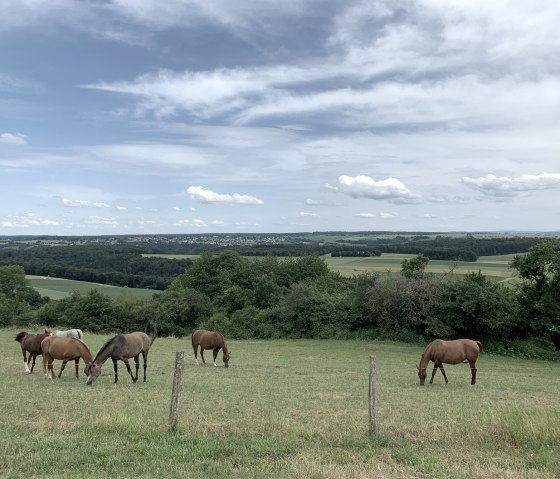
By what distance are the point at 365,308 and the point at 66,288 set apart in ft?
249

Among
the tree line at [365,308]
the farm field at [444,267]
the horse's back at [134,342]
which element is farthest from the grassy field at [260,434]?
the farm field at [444,267]

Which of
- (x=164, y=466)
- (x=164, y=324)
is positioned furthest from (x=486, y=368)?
(x=164, y=324)

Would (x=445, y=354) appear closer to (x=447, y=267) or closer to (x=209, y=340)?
(x=209, y=340)

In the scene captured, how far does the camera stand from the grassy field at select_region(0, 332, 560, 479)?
7152 millimetres

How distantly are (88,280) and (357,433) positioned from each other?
115393 millimetres

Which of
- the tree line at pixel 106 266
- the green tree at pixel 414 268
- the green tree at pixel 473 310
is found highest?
the green tree at pixel 414 268

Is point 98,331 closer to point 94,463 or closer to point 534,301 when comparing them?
point 534,301

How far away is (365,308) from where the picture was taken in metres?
46.5

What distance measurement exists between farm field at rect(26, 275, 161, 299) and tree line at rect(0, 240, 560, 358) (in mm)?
18346

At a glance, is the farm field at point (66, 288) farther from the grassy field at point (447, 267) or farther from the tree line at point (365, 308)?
the grassy field at point (447, 267)

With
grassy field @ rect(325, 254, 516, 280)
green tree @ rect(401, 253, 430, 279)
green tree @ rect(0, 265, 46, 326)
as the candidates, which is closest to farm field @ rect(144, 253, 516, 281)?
grassy field @ rect(325, 254, 516, 280)

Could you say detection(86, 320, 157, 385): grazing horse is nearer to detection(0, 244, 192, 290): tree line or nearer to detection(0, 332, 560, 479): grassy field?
detection(0, 332, 560, 479): grassy field

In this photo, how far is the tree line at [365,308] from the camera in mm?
39156

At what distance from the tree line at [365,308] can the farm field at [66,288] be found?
1835cm
